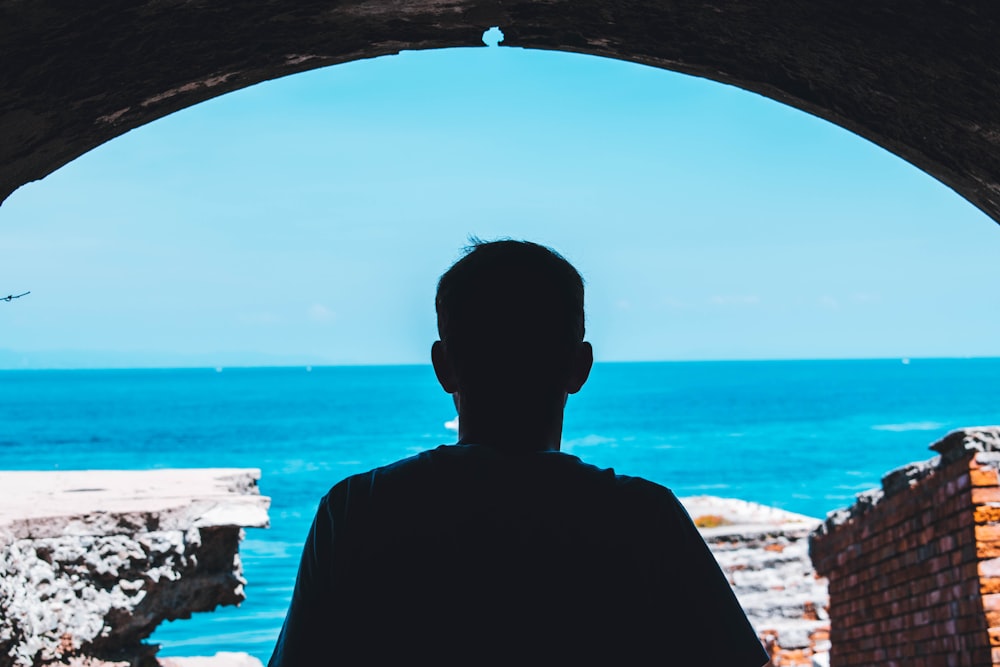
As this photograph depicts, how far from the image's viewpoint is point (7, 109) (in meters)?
2.46

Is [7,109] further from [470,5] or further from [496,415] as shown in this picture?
[496,415]

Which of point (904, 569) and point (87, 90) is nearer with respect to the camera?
point (87, 90)

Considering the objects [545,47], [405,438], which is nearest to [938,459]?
[545,47]

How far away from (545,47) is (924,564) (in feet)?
14.1

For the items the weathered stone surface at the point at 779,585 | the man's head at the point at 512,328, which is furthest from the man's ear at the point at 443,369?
the weathered stone surface at the point at 779,585

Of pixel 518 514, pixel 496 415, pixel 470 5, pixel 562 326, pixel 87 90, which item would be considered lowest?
pixel 518 514

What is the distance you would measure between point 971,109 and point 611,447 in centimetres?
6085

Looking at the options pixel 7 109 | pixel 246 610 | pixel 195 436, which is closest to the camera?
pixel 7 109

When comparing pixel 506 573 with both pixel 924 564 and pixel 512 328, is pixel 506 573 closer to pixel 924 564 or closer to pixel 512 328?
pixel 512 328

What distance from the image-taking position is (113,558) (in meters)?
6.56

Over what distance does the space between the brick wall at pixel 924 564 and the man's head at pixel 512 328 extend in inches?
177

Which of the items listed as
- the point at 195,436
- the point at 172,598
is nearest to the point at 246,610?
the point at 172,598

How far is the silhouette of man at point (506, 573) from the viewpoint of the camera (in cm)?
131

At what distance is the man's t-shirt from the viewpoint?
1.31 metres
